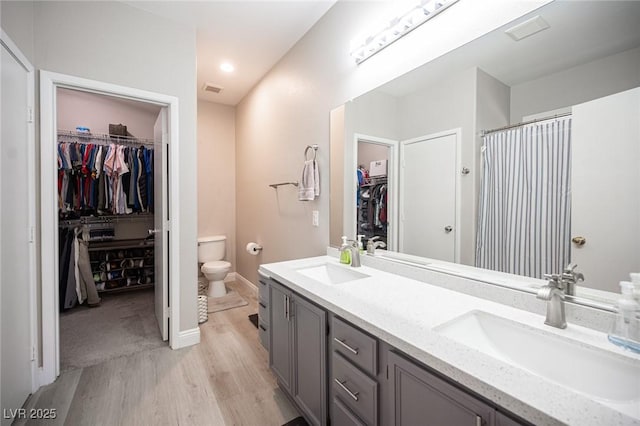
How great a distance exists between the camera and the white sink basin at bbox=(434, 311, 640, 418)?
2.31ft

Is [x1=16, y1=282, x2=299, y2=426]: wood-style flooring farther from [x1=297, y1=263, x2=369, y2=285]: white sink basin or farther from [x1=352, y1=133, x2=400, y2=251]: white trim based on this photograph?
[x1=352, y1=133, x2=400, y2=251]: white trim

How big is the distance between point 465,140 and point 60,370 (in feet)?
9.85

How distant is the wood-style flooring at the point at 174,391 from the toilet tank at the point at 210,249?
1.51 m

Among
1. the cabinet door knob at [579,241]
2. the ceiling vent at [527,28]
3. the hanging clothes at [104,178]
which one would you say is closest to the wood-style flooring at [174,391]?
the cabinet door knob at [579,241]

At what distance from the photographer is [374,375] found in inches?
37.7

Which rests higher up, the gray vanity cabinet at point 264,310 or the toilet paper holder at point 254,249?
the toilet paper holder at point 254,249

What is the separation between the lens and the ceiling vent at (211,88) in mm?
3457

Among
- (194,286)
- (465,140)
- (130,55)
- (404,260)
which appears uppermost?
(130,55)

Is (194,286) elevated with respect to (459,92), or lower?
lower

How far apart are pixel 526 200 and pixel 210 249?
3513mm

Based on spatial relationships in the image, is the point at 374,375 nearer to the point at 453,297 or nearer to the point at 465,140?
the point at 453,297

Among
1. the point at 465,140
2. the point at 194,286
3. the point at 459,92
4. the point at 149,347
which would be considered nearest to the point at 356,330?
the point at 465,140

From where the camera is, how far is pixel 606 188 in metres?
0.89

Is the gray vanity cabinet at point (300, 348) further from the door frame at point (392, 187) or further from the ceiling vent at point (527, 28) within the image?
the ceiling vent at point (527, 28)
